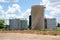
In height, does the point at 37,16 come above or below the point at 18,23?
above

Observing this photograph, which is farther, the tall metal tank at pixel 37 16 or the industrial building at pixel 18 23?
the industrial building at pixel 18 23

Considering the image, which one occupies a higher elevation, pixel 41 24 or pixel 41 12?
pixel 41 12

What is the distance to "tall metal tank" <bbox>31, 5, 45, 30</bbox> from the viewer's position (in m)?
80.1

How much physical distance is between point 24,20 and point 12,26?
31.0 feet

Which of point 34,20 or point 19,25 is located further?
point 19,25

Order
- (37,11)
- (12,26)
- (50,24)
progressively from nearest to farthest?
1. (37,11)
2. (12,26)
3. (50,24)

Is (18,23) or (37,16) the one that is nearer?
(37,16)

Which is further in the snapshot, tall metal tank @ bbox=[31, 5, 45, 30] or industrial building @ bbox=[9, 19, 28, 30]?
industrial building @ bbox=[9, 19, 28, 30]

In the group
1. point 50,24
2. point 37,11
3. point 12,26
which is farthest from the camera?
point 50,24

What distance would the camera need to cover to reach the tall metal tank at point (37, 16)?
8006cm

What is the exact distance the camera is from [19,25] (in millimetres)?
112750

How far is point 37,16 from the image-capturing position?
80.3 m

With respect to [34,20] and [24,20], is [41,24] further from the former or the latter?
[24,20]

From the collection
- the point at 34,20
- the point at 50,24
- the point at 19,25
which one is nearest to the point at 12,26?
the point at 19,25
